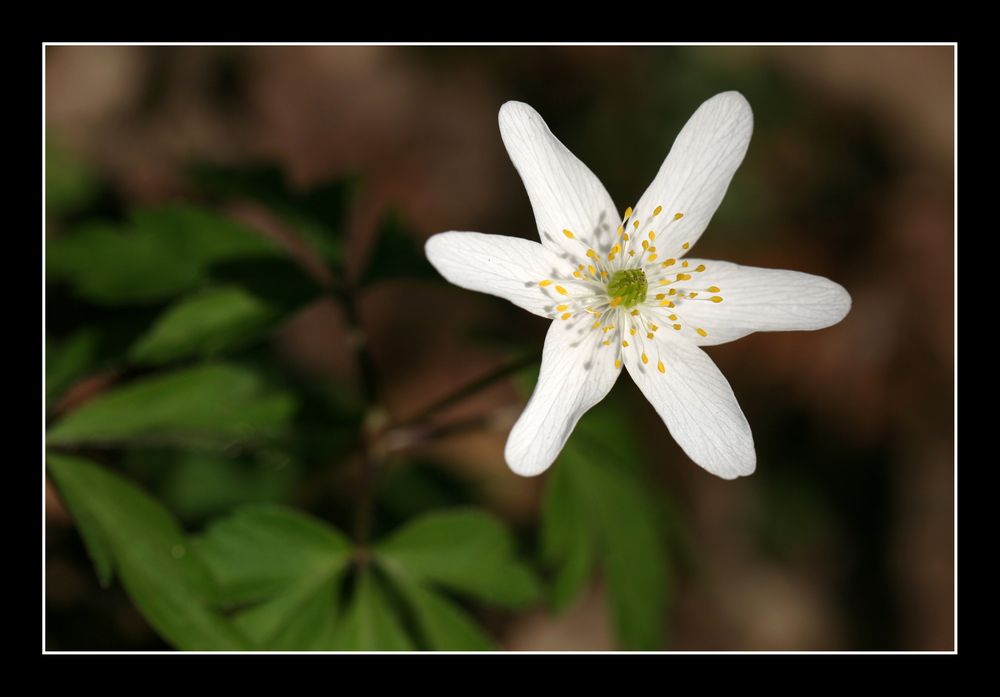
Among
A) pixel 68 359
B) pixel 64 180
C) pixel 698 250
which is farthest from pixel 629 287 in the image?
pixel 64 180

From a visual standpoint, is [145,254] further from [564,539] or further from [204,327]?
[564,539]

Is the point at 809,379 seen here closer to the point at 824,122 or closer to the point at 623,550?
the point at 824,122

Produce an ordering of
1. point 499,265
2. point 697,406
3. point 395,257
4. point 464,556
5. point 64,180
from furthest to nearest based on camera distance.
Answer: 1. point 64,180
2. point 395,257
3. point 464,556
4. point 697,406
5. point 499,265

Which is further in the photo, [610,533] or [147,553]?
[610,533]

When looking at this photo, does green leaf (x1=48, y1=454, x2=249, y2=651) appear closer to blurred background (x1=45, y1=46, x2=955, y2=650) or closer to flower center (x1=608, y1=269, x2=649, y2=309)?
flower center (x1=608, y1=269, x2=649, y2=309)

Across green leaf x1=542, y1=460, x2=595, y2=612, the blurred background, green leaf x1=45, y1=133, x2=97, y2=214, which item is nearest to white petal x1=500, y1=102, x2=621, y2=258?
green leaf x1=542, y1=460, x2=595, y2=612

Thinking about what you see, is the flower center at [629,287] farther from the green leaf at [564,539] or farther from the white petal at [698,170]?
the green leaf at [564,539]
